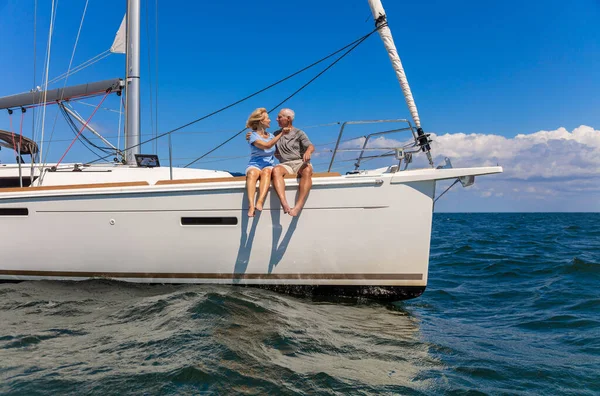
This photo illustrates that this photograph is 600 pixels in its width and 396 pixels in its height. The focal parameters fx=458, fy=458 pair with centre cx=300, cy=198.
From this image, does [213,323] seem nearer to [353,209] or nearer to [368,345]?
[368,345]

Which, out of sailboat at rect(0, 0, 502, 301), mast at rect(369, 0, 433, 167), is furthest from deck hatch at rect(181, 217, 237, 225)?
mast at rect(369, 0, 433, 167)

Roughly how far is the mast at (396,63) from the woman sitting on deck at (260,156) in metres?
1.56

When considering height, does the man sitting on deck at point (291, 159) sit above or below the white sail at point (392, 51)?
below

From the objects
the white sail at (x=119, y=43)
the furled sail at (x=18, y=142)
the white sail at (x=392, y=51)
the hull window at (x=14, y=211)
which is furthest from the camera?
the white sail at (x=119, y=43)

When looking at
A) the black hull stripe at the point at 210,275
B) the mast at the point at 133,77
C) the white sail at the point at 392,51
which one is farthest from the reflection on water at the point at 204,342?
the mast at the point at 133,77

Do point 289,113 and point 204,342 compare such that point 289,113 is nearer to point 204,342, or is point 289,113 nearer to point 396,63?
point 396,63

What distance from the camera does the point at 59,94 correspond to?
8.30 metres

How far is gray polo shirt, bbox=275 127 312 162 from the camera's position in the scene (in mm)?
5469

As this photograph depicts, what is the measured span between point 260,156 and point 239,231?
881 millimetres

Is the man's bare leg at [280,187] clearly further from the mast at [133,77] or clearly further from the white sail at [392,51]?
the mast at [133,77]

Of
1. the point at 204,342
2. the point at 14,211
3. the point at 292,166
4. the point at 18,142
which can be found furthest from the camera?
the point at 18,142

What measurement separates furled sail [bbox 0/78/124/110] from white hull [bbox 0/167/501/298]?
3.02 metres

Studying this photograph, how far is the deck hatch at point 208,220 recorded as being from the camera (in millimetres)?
5176

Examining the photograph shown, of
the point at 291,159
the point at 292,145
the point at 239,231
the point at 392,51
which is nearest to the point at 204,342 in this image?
the point at 239,231
